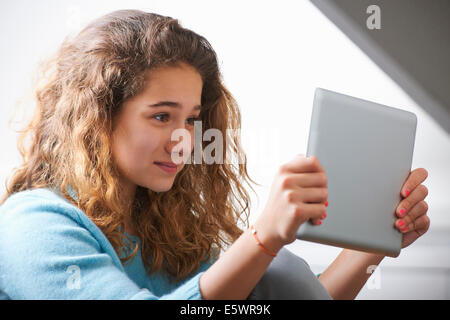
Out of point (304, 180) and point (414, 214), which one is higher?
point (304, 180)

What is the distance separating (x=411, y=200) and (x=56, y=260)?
23.9 inches

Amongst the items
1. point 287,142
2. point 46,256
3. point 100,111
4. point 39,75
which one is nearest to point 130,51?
point 100,111

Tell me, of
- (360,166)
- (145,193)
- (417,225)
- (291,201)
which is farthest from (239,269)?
(145,193)

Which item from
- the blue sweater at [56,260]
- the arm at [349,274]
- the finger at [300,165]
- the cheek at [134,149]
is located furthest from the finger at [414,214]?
the cheek at [134,149]

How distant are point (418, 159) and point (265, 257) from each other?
113 centimetres

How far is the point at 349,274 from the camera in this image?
96 centimetres

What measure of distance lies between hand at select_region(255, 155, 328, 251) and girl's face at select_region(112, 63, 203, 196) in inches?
13.3

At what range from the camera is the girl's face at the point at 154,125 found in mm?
899

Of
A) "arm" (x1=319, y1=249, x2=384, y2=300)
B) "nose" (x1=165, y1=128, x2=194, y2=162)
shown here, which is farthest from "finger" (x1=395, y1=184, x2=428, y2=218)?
"nose" (x1=165, y1=128, x2=194, y2=162)

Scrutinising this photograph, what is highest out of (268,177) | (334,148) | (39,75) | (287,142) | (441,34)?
(441,34)

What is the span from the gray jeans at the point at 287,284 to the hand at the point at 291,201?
0.36 feet

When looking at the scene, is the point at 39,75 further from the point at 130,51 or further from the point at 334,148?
the point at 334,148

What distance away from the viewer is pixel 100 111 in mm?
917

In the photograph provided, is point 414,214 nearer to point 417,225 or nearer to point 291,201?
point 417,225
